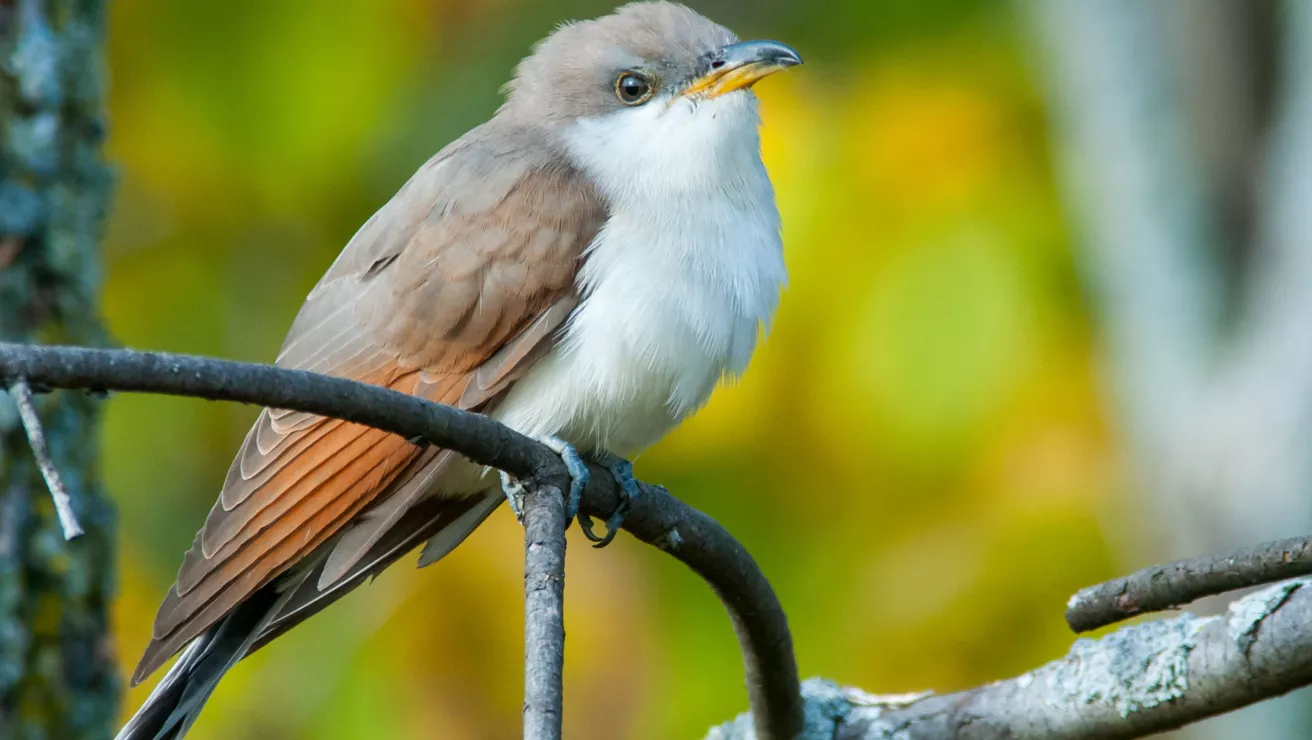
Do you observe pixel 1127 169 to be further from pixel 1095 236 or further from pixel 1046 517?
pixel 1046 517

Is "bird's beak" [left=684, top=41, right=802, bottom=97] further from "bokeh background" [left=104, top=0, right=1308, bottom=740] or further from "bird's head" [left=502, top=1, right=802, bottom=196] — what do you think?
"bokeh background" [left=104, top=0, right=1308, bottom=740]

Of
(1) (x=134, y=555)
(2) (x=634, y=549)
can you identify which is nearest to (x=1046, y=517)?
(2) (x=634, y=549)

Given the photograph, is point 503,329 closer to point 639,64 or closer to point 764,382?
point 639,64

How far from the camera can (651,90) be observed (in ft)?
14.0

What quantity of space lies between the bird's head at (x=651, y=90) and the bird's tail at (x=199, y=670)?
1.42 meters

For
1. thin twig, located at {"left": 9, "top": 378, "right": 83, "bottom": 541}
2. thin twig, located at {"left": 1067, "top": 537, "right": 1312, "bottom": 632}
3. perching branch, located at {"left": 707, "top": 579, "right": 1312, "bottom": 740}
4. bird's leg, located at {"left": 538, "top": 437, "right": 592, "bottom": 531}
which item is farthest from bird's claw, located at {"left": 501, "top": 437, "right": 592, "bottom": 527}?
thin twig, located at {"left": 9, "top": 378, "right": 83, "bottom": 541}

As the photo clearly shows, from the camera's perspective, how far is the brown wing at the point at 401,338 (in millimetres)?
3479

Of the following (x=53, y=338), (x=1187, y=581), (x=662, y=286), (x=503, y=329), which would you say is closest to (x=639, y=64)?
(x=662, y=286)

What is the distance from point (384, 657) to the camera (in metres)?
4.86

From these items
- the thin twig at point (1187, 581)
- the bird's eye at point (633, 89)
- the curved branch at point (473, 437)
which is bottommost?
the thin twig at point (1187, 581)

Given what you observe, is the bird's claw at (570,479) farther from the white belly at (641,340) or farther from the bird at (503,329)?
the white belly at (641,340)

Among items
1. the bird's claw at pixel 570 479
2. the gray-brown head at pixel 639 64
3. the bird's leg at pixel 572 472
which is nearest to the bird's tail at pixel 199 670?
the bird's claw at pixel 570 479

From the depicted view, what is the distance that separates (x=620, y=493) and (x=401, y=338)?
31.1 inches

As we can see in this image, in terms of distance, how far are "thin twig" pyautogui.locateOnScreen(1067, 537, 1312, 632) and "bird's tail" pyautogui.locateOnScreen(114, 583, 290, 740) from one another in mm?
2012
